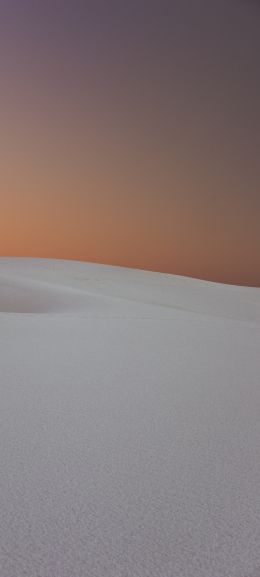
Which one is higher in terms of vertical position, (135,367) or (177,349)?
(177,349)

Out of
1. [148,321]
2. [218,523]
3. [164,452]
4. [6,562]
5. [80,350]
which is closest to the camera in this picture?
[6,562]

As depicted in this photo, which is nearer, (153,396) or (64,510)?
(64,510)

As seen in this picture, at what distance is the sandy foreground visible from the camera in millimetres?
1713

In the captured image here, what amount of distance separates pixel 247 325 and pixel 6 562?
6.76m

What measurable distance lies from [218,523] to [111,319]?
20.5 ft

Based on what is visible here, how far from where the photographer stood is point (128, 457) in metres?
2.53

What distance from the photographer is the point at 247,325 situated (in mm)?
8141

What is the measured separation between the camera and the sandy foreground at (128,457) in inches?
67.4

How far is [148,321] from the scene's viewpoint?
26.4ft

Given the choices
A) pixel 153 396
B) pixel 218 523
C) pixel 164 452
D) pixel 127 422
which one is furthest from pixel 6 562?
pixel 153 396

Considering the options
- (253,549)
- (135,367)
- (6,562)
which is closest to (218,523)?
(253,549)

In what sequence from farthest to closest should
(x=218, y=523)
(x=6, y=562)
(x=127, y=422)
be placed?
(x=127, y=422)
(x=218, y=523)
(x=6, y=562)

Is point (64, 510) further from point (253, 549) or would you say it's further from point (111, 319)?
point (111, 319)

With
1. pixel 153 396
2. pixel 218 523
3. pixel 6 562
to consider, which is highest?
pixel 153 396
